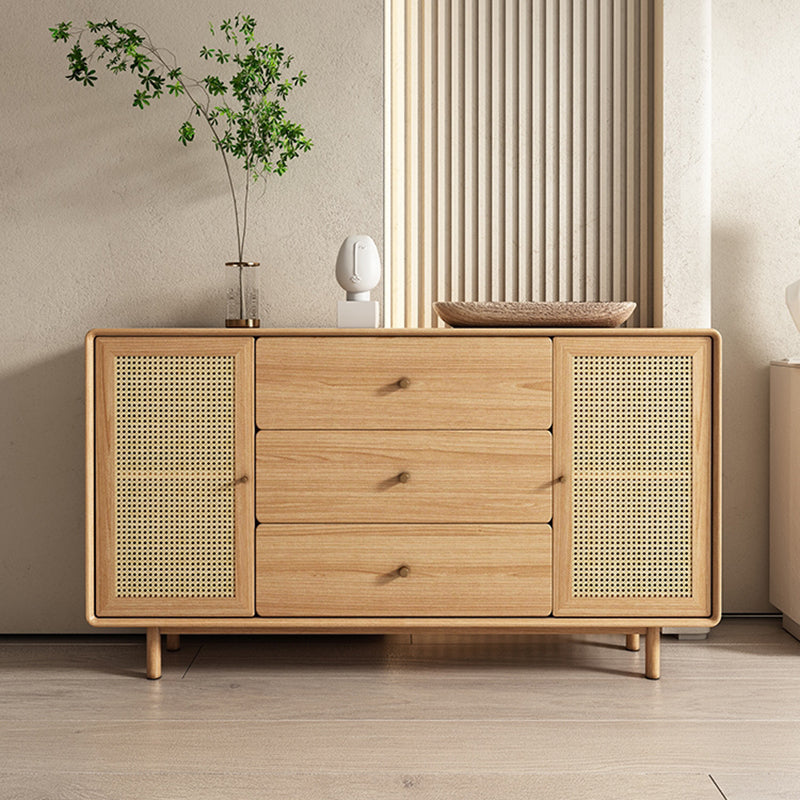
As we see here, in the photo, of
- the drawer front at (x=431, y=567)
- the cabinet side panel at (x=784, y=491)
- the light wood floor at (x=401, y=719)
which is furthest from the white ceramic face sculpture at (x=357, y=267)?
the cabinet side panel at (x=784, y=491)

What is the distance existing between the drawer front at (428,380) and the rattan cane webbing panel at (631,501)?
0.15 m

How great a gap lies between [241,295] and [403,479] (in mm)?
641

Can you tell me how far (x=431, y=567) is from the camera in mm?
2053

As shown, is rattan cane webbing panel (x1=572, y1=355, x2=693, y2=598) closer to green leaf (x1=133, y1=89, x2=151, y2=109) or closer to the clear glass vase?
the clear glass vase

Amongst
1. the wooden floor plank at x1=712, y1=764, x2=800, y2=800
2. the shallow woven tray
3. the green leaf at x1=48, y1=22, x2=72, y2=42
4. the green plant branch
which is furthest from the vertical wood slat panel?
the wooden floor plank at x1=712, y1=764, x2=800, y2=800

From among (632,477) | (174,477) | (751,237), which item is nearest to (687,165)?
(751,237)

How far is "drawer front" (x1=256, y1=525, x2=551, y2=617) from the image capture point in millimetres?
2051

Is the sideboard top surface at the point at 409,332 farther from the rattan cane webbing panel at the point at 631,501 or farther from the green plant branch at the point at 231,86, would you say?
the green plant branch at the point at 231,86

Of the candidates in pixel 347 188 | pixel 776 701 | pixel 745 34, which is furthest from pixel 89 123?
pixel 776 701

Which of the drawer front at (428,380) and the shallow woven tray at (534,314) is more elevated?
the shallow woven tray at (534,314)

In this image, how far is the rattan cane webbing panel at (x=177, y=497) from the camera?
206 cm

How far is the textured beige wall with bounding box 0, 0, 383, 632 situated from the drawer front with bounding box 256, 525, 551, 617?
25.3 inches

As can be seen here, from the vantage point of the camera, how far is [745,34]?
2.59m

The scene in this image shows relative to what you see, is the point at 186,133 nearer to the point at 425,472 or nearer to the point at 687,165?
the point at 425,472
